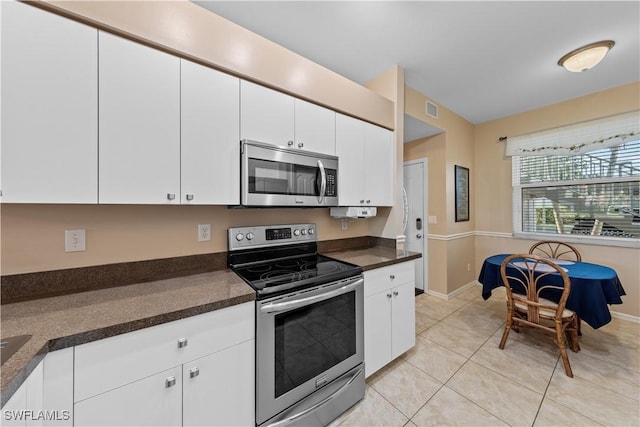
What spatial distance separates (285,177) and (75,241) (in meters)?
1.22

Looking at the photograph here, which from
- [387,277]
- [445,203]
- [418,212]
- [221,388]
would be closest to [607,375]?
[387,277]

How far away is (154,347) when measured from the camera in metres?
0.99

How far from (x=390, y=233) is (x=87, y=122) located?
234cm

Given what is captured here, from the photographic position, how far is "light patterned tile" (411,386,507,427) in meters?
1.50

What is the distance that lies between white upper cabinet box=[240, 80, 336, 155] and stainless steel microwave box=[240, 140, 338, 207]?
0.10 metres

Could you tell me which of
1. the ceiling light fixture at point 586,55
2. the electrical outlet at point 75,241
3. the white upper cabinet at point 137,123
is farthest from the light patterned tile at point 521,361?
the electrical outlet at point 75,241

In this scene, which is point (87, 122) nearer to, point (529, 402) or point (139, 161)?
point (139, 161)

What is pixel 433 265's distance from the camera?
3605 millimetres

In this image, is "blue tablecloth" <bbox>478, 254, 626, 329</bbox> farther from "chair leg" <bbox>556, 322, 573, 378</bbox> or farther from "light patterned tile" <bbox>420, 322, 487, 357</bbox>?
"light patterned tile" <bbox>420, 322, 487, 357</bbox>

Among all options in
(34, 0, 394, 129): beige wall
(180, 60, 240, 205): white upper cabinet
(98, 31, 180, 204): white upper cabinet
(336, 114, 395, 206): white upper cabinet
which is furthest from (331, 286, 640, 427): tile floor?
(34, 0, 394, 129): beige wall

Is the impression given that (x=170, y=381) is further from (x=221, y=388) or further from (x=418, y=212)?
(x=418, y=212)

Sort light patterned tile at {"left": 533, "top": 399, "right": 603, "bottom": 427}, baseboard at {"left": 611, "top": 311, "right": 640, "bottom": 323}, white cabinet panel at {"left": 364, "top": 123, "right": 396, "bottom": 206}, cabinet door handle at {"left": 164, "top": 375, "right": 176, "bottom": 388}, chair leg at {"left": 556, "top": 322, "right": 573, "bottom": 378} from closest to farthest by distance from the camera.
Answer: cabinet door handle at {"left": 164, "top": 375, "right": 176, "bottom": 388}
light patterned tile at {"left": 533, "top": 399, "right": 603, "bottom": 427}
chair leg at {"left": 556, "top": 322, "right": 573, "bottom": 378}
white cabinet panel at {"left": 364, "top": 123, "right": 396, "bottom": 206}
baseboard at {"left": 611, "top": 311, "right": 640, "bottom": 323}

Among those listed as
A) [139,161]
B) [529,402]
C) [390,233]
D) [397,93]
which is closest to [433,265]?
[390,233]

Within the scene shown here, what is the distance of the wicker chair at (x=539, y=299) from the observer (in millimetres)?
1924
